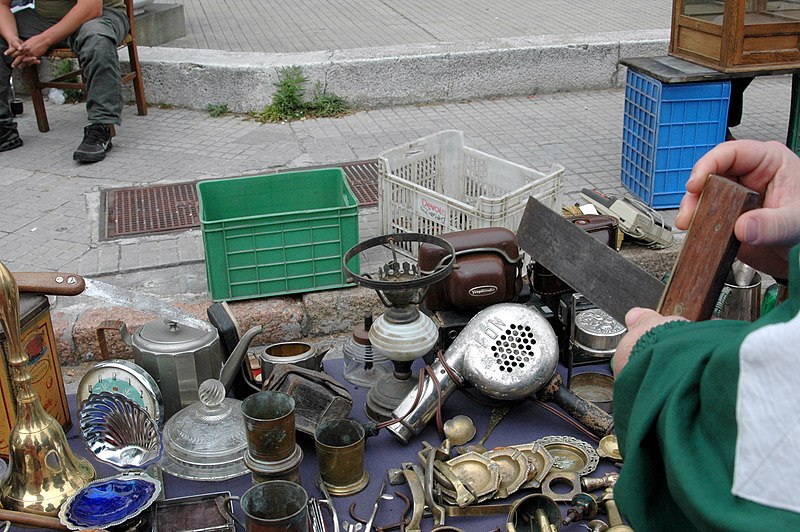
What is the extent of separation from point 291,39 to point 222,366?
18.5 feet

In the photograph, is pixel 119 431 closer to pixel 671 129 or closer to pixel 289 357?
pixel 289 357

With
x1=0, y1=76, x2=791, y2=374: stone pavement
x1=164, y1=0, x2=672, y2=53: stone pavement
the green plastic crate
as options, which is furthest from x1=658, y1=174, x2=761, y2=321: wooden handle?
x1=164, y1=0, x2=672, y2=53: stone pavement

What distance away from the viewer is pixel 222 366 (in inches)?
92.4

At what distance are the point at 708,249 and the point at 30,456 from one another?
5.25ft

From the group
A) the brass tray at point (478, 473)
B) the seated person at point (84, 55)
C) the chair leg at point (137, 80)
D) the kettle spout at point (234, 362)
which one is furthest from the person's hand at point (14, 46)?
the brass tray at point (478, 473)

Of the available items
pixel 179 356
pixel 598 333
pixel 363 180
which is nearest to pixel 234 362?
pixel 179 356

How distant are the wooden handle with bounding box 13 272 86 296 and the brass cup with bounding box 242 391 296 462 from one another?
2.11 ft

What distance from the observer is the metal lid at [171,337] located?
7.37 ft

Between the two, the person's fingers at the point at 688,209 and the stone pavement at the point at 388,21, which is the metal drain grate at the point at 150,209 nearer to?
the stone pavement at the point at 388,21

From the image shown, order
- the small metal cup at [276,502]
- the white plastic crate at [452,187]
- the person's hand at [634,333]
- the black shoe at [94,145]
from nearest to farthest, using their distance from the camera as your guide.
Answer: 1. the person's hand at [634,333]
2. the small metal cup at [276,502]
3. the white plastic crate at [452,187]
4. the black shoe at [94,145]

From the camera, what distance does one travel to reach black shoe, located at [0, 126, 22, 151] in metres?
5.14

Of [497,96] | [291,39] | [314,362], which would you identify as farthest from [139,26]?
[314,362]

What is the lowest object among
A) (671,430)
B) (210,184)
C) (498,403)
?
(498,403)

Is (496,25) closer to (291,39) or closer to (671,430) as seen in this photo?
(291,39)
